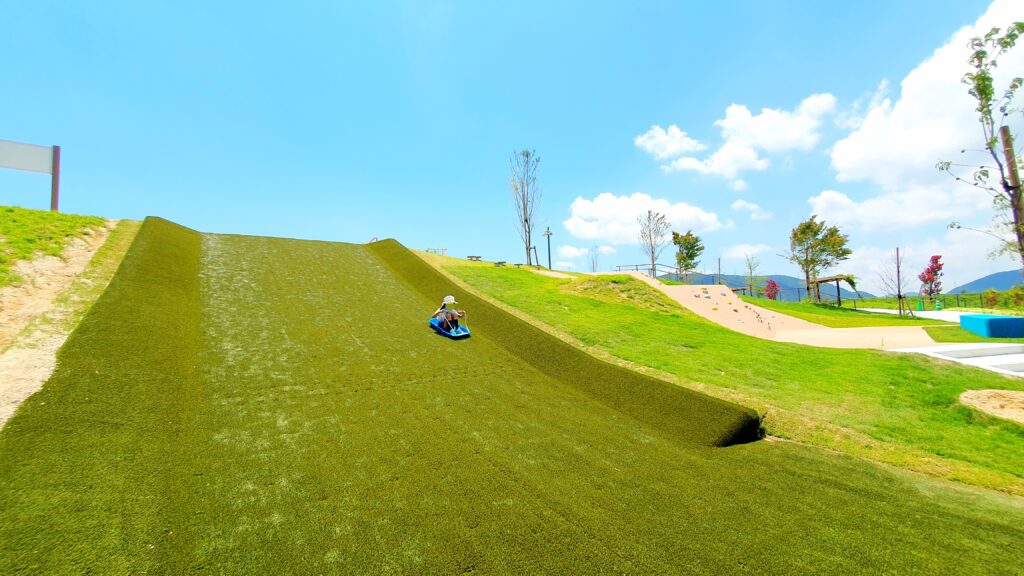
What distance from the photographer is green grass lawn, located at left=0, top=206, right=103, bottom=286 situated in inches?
324

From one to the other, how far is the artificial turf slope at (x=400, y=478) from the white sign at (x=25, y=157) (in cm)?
1312

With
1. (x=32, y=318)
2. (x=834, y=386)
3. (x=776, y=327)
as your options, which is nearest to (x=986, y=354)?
(x=834, y=386)

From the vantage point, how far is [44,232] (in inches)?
389

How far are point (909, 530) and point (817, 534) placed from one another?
107cm

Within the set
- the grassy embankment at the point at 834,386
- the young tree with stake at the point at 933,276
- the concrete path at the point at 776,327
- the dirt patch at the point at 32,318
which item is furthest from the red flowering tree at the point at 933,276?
the dirt patch at the point at 32,318

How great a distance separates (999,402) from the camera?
711 cm

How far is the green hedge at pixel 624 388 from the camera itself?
20.4ft

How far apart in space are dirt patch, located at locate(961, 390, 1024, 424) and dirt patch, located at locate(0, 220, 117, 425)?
15196mm

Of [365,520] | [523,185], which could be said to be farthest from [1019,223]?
[523,185]

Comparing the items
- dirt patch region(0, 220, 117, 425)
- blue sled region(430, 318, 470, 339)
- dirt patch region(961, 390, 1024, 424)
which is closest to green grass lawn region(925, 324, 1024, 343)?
dirt patch region(961, 390, 1024, 424)

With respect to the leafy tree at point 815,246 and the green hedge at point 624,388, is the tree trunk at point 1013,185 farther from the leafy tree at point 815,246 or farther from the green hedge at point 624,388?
the leafy tree at point 815,246

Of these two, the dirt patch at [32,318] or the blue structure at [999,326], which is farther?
the blue structure at [999,326]

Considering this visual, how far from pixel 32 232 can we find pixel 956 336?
2964 cm

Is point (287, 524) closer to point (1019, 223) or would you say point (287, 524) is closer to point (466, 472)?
point (466, 472)
